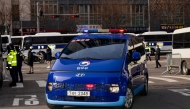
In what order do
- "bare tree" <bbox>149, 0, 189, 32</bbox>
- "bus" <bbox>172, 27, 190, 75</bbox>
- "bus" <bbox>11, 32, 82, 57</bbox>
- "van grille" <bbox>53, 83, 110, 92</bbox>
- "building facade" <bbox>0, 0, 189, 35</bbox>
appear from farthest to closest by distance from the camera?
1. "building facade" <bbox>0, 0, 189, 35</bbox>
2. "bare tree" <bbox>149, 0, 189, 32</bbox>
3. "bus" <bbox>11, 32, 82, 57</bbox>
4. "bus" <bbox>172, 27, 190, 75</bbox>
5. "van grille" <bbox>53, 83, 110, 92</bbox>

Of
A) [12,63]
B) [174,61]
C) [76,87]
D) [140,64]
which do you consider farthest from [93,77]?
[174,61]

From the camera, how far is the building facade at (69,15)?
2547 inches

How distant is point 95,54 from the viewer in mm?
9461

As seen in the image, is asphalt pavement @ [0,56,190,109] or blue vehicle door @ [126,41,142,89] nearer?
blue vehicle door @ [126,41,142,89]

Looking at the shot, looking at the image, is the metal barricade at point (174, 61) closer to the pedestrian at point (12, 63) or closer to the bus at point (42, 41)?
the pedestrian at point (12, 63)

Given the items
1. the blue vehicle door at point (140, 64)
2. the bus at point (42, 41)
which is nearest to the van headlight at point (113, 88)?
the blue vehicle door at point (140, 64)

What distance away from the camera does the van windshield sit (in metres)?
9.43

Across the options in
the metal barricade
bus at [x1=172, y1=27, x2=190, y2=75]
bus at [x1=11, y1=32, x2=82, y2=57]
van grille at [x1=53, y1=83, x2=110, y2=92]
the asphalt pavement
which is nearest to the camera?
van grille at [x1=53, y1=83, x2=110, y2=92]

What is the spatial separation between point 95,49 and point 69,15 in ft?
188

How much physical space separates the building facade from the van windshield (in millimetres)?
50989

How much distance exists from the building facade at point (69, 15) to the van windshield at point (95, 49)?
50989mm

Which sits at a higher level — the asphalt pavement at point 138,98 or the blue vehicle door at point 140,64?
the blue vehicle door at point 140,64

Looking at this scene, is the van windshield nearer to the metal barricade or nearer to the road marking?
the road marking

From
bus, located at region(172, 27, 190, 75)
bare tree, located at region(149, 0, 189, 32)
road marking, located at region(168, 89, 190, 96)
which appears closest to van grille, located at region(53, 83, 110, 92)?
road marking, located at region(168, 89, 190, 96)
